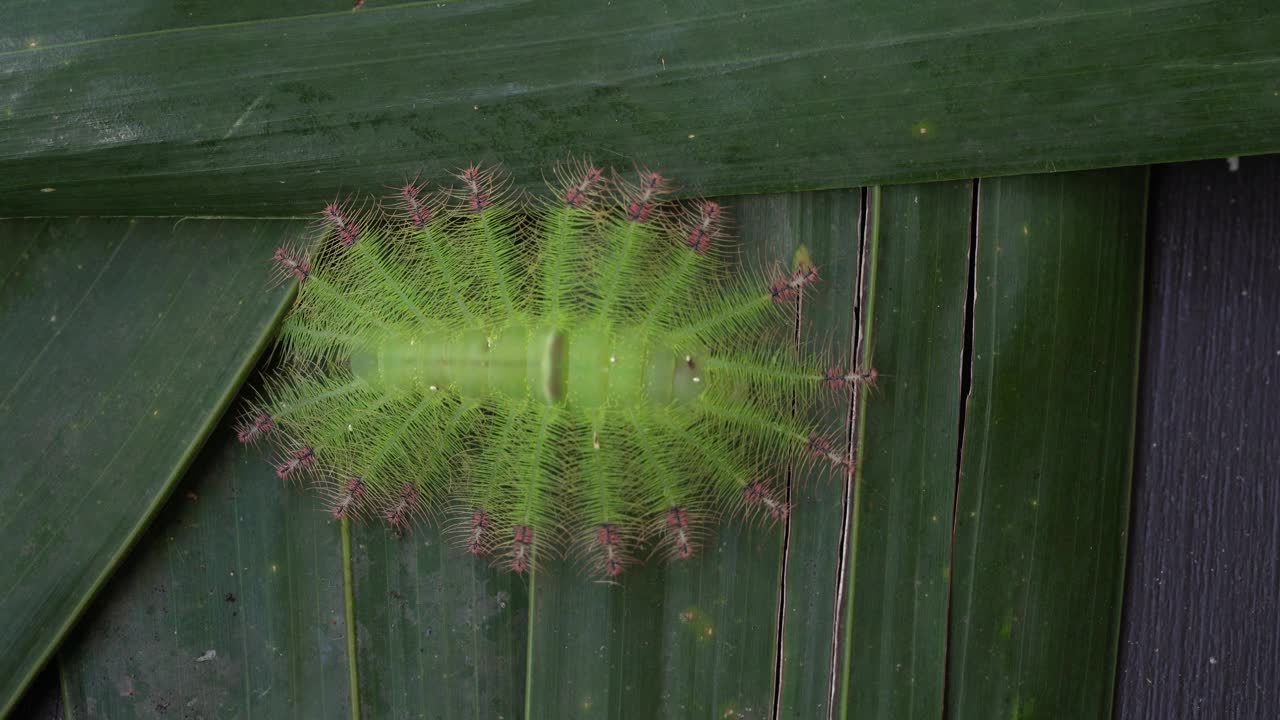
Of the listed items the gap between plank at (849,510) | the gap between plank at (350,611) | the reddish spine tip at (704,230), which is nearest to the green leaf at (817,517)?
the gap between plank at (849,510)

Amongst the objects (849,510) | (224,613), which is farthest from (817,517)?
(224,613)

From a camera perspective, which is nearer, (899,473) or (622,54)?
(622,54)

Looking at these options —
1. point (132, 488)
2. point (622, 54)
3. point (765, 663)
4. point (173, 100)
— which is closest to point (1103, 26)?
point (622, 54)

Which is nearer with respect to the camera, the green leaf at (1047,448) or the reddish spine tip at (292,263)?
the green leaf at (1047,448)

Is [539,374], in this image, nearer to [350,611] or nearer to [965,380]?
[350,611]

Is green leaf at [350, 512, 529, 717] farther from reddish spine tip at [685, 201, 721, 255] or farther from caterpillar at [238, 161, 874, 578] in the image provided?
reddish spine tip at [685, 201, 721, 255]

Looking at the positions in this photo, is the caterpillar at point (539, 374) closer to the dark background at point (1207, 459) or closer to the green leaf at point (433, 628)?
the green leaf at point (433, 628)

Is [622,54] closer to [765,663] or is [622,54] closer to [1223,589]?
Result: [765,663]
